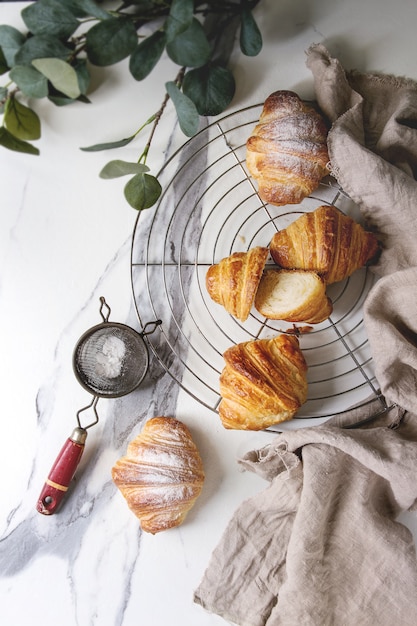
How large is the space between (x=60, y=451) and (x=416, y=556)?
83 cm

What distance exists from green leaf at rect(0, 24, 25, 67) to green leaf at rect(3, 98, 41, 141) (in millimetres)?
96

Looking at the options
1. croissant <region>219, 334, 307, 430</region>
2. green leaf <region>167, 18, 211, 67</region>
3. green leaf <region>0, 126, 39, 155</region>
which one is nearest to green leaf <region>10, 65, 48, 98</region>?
green leaf <region>0, 126, 39, 155</region>

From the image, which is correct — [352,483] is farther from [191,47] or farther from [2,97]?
[2,97]

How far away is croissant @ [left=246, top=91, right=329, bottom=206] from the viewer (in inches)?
52.4

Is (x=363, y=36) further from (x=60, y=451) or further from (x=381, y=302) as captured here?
(x=60, y=451)

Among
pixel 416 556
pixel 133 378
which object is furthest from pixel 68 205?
pixel 416 556

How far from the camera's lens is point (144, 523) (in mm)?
1395

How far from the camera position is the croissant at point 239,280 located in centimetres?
130

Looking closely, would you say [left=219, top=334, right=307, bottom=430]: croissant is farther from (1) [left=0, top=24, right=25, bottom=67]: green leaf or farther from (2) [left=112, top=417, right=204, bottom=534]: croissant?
(1) [left=0, top=24, right=25, bottom=67]: green leaf

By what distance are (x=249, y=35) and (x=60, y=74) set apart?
44cm

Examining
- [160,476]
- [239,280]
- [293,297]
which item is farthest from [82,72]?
[160,476]

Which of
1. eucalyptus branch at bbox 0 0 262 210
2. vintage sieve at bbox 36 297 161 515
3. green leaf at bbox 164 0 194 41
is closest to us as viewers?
green leaf at bbox 164 0 194 41

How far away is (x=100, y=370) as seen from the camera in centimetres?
143

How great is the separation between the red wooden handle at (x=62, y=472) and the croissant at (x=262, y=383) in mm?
344
